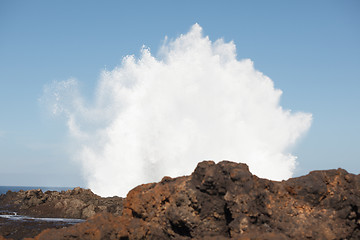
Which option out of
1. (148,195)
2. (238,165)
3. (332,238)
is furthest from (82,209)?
(332,238)

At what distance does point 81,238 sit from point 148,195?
2925 mm

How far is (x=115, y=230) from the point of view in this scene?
10906 millimetres

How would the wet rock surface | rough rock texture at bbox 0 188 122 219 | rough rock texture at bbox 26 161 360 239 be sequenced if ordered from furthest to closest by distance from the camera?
rough rock texture at bbox 0 188 122 219 → the wet rock surface → rough rock texture at bbox 26 161 360 239

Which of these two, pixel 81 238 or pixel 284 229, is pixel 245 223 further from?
pixel 81 238

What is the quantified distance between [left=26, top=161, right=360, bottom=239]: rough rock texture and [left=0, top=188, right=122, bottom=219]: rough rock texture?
1757 cm

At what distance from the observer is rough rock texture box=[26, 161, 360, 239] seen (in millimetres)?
9750

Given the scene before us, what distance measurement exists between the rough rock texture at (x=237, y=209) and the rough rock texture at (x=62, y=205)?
1757 centimetres

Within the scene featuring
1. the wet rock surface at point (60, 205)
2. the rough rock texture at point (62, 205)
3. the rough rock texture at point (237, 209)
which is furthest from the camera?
the rough rock texture at point (62, 205)

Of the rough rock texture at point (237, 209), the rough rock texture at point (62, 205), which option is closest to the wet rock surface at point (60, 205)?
the rough rock texture at point (62, 205)

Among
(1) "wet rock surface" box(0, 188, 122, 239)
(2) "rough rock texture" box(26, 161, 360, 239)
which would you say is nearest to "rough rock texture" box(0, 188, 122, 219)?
(1) "wet rock surface" box(0, 188, 122, 239)

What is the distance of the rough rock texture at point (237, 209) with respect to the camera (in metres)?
9.75

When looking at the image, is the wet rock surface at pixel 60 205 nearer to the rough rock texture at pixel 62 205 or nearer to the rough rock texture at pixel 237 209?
the rough rock texture at pixel 62 205

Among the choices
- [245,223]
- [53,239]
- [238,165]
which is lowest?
[53,239]

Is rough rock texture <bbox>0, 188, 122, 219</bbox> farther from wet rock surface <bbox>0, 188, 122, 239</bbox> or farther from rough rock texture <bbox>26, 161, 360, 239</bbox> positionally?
rough rock texture <bbox>26, 161, 360, 239</bbox>
